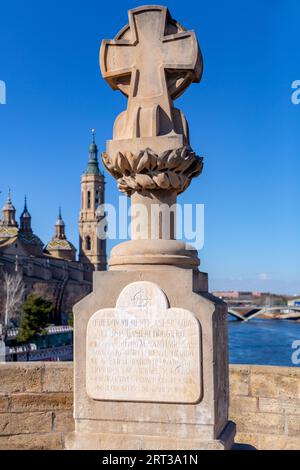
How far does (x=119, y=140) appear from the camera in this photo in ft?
15.9

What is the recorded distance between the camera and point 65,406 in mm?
5984

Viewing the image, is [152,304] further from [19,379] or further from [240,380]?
[19,379]

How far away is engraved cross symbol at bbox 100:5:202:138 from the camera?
492cm

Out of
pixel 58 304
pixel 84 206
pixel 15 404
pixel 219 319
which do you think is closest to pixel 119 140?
pixel 219 319

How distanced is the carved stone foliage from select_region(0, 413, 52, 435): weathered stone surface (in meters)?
2.73

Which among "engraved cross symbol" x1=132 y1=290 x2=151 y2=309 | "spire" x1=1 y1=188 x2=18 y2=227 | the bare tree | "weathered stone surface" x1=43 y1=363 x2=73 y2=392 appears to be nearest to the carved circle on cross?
"engraved cross symbol" x1=132 y1=290 x2=151 y2=309

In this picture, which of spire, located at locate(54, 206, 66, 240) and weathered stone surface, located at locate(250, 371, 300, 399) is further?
spire, located at locate(54, 206, 66, 240)

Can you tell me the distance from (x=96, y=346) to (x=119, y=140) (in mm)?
1757

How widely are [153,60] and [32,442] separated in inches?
159

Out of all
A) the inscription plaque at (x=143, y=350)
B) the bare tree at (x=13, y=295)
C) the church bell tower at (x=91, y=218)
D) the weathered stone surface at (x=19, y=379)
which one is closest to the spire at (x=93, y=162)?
the church bell tower at (x=91, y=218)

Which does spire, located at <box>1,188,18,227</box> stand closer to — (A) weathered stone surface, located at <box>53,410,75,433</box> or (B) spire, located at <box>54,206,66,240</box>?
(B) spire, located at <box>54,206,66,240</box>

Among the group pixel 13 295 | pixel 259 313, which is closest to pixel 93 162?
pixel 259 313

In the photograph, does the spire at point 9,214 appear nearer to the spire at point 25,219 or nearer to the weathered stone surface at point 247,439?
the spire at point 25,219
